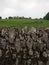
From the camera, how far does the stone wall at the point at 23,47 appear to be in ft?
47.0

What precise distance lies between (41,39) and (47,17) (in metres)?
12.3

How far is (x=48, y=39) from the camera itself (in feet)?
48.8

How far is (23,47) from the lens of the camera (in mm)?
14477

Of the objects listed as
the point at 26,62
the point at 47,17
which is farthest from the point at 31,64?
the point at 47,17

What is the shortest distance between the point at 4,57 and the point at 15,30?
51.2 inches

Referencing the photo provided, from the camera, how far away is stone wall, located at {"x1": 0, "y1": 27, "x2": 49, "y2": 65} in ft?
47.0

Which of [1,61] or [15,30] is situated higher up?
[15,30]

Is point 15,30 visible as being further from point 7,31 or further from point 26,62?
point 26,62

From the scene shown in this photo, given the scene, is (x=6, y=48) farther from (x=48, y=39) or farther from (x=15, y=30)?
(x=48, y=39)

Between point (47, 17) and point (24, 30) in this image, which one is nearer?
point (24, 30)

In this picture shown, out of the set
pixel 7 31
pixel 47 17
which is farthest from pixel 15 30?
pixel 47 17

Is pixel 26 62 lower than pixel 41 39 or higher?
lower

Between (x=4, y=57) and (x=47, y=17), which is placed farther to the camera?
(x=47, y=17)

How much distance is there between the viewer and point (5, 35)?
47.9ft
